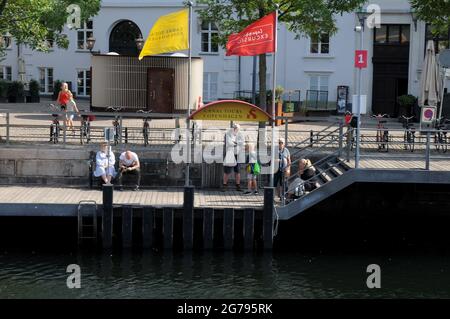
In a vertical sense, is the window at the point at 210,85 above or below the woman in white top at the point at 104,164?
above

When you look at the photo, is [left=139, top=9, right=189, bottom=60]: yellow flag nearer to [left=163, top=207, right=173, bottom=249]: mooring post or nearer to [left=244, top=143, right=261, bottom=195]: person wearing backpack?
[left=244, top=143, right=261, bottom=195]: person wearing backpack

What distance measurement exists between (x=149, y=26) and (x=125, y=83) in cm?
1592

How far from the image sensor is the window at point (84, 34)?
164ft

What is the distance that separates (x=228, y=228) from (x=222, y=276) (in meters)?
1.93

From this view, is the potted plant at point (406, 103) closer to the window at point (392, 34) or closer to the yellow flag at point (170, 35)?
the window at point (392, 34)

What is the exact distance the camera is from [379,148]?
946 inches

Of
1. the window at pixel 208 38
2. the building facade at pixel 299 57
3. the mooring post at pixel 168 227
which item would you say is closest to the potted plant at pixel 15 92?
→ the building facade at pixel 299 57

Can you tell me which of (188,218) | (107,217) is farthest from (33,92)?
(188,218)

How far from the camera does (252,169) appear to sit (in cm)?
2172

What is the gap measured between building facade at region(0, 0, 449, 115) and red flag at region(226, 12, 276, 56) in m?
21.4

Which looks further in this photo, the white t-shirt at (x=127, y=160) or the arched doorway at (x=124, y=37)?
the arched doorway at (x=124, y=37)

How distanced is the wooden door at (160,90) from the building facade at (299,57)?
36.5ft

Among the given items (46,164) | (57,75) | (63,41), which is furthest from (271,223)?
(57,75)

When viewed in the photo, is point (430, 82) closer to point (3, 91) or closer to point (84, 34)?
point (3, 91)
